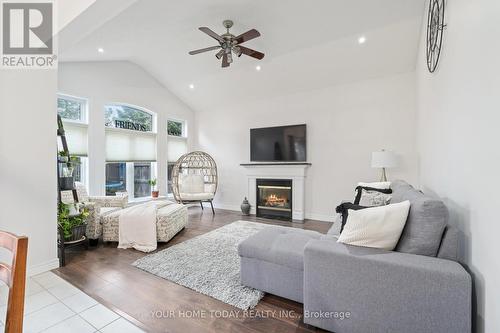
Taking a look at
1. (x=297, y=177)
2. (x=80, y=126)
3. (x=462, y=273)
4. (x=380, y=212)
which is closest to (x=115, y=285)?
(x=380, y=212)

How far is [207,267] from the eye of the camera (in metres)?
2.55

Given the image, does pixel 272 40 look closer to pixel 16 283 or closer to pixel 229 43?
pixel 229 43

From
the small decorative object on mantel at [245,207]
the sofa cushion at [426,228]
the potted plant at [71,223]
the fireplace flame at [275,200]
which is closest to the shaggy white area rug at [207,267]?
the potted plant at [71,223]

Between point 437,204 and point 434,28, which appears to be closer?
point 437,204

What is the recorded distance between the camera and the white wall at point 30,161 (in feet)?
7.24

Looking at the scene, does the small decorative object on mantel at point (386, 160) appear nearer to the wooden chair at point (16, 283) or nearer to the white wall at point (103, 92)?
the wooden chair at point (16, 283)

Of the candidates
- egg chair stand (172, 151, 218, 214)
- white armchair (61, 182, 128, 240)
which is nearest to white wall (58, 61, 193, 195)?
egg chair stand (172, 151, 218, 214)

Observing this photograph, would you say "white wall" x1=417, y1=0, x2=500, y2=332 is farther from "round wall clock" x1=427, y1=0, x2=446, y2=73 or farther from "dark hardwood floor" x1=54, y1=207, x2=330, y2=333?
"dark hardwood floor" x1=54, y1=207, x2=330, y2=333

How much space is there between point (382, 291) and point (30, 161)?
10.7 feet

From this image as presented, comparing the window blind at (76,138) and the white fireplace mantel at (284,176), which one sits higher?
the window blind at (76,138)

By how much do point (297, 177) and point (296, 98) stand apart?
5.73ft

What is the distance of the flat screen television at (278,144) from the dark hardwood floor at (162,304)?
11.2ft

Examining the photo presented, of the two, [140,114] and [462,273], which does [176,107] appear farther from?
[462,273]

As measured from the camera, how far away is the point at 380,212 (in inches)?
59.1
